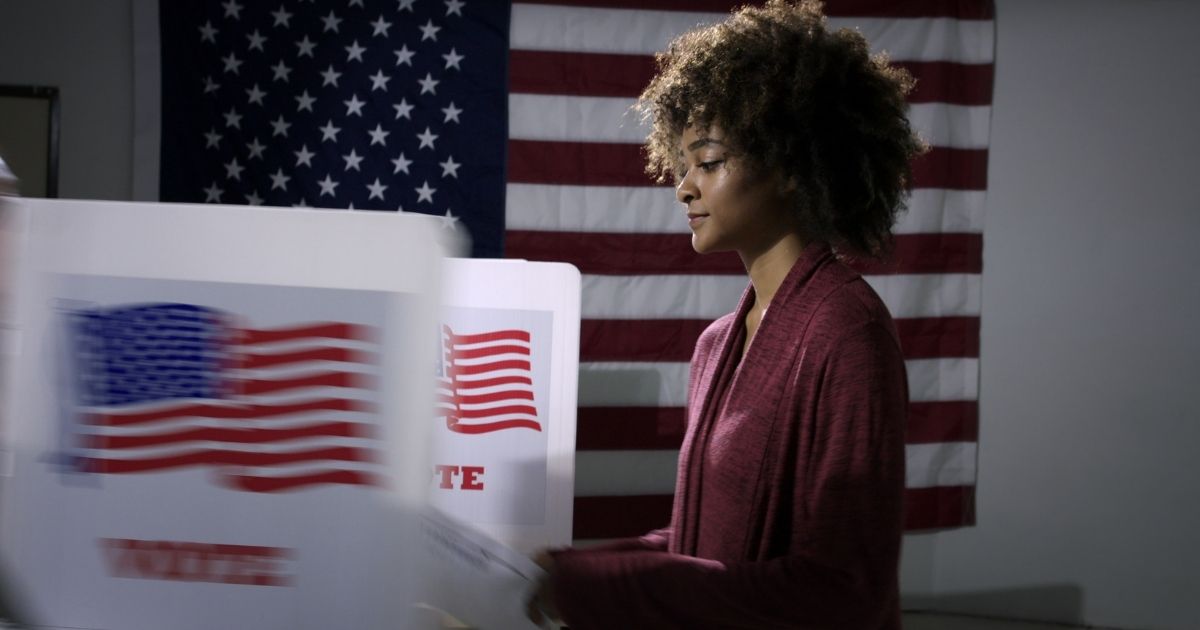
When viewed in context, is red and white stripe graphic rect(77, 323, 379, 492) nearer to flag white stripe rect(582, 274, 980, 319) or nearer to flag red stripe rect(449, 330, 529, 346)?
flag red stripe rect(449, 330, 529, 346)

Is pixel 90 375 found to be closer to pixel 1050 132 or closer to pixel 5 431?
pixel 5 431

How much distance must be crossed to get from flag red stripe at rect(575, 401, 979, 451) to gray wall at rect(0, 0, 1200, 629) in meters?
0.12

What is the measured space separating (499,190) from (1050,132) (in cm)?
157

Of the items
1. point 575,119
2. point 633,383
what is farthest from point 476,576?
point 575,119

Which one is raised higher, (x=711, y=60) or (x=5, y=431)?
(x=711, y=60)

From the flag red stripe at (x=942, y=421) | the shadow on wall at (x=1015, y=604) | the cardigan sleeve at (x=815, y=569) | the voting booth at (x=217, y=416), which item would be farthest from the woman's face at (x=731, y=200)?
the shadow on wall at (x=1015, y=604)

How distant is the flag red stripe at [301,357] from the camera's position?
50 centimetres

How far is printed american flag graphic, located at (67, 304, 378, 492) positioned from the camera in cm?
50

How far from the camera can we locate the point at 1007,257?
2627 millimetres

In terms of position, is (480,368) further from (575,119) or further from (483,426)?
(575,119)

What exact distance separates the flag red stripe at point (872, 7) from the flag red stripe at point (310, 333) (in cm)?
217

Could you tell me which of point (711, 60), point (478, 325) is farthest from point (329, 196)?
point (711, 60)

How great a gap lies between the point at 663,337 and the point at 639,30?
33.1 inches

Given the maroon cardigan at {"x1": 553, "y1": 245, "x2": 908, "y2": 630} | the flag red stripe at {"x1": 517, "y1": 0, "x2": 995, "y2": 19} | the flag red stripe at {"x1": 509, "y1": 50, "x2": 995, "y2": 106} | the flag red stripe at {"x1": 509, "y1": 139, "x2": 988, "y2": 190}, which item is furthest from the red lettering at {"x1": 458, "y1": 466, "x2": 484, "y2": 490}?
the flag red stripe at {"x1": 517, "y1": 0, "x2": 995, "y2": 19}
